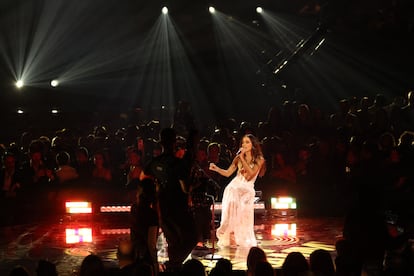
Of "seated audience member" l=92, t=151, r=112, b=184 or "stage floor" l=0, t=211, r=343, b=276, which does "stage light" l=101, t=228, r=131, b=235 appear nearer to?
"stage floor" l=0, t=211, r=343, b=276

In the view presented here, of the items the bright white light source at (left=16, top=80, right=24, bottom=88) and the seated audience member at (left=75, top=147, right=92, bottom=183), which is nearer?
the seated audience member at (left=75, top=147, right=92, bottom=183)

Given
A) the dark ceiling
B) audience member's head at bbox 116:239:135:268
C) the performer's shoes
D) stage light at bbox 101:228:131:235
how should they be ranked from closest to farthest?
audience member's head at bbox 116:239:135:268
the performer's shoes
stage light at bbox 101:228:131:235
the dark ceiling

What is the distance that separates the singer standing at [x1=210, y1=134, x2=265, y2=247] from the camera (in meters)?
10.4

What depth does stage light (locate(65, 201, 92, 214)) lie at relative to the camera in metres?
12.7

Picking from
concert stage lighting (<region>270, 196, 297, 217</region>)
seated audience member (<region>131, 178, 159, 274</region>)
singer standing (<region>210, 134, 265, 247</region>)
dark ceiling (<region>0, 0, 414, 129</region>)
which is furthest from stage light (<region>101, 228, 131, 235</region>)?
dark ceiling (<region>0, 0, 414, 129</region>)

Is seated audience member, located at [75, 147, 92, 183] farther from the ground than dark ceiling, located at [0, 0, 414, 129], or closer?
closer

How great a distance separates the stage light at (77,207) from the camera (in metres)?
12.7

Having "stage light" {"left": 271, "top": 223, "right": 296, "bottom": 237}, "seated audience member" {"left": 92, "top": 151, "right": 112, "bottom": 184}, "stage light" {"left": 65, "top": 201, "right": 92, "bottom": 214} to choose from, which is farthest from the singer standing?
"seated audience member" {"left": 92, "top": 151, "right": 112, "bottom": 184}

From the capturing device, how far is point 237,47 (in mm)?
21750

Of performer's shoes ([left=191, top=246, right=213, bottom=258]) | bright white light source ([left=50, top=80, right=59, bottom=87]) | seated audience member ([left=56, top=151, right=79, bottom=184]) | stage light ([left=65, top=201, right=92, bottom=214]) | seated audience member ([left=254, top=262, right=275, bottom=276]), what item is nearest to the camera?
seated audience member ([left=254, top=262, right=275, bottom=276])

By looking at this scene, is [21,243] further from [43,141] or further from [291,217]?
[291,217]

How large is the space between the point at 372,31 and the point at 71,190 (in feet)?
37.8

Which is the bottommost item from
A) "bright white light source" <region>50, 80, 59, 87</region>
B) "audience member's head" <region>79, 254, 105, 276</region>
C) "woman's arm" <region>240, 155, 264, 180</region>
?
"audience member's head" <region>79, 254, 105, 276</region>

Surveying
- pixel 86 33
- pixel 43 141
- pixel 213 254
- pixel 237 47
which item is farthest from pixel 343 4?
pixel 213 254
